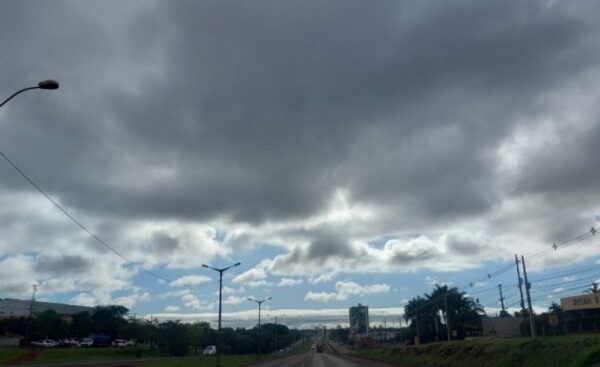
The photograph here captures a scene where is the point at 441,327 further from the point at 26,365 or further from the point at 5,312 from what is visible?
the point at 5,312

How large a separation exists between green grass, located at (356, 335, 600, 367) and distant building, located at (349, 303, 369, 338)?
114 m

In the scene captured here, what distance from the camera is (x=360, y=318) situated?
17425 cm

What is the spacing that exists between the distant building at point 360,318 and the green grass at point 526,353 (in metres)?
114

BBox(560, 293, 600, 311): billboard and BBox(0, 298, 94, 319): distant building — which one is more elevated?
BBox(0, 298, 94, 319): distant building

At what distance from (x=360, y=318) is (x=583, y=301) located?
112428mm

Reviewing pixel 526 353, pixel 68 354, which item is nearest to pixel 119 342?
pixel 68 354

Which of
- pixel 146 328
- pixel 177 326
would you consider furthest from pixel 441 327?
pixel 146 328

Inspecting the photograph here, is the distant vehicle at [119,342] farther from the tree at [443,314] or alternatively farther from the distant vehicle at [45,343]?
the tree at [443,314]

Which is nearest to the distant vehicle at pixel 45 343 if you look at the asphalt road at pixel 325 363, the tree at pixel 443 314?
the asphalt road at pixel 325 363

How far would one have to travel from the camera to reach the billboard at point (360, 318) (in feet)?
566

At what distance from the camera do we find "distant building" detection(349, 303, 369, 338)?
17250 centimetres

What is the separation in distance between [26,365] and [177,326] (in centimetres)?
6865

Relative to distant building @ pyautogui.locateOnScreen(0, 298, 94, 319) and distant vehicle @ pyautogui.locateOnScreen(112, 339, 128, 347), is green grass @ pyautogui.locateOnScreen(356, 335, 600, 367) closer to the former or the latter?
distant vehicle @ pyautogui.locateOnScreen(112, 339, 128, 347)

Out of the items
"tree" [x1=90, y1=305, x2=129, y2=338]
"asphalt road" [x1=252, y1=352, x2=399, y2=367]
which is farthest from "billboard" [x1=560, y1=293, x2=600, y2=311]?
"tree" [x1=90, y1=305, x2=129, y2=338]
